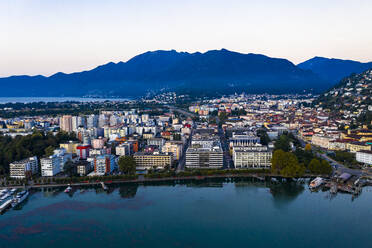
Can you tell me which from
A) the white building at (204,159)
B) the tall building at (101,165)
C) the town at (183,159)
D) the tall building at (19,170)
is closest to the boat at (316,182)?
the town at (183,159)

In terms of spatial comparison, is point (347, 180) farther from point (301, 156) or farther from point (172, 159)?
point (172, 159)

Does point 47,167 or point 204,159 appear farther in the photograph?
point 204,159

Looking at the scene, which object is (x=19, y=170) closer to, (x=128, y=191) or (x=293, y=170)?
(x=128, y=191)

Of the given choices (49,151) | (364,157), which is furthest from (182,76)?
(364,157)

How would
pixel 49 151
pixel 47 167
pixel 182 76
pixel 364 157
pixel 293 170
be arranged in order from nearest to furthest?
pixel 293 170 < pixel 47 167 < pixel 364 157 < pixel 49 151 < pixel 182 76

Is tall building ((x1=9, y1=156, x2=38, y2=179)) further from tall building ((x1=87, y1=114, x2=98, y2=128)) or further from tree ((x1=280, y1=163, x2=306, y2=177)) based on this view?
tall building ((x1=87, y1=114, x2=98, y2=128))

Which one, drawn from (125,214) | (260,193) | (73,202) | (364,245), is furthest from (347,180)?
(73,202)

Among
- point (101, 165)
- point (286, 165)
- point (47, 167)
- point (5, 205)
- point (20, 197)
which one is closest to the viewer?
point (5, 205)
